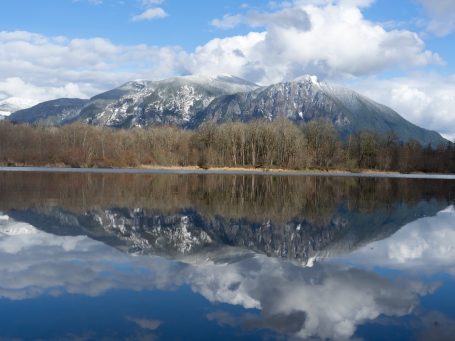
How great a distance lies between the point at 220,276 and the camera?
1404 centimetres

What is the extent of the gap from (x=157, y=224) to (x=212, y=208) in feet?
26.3

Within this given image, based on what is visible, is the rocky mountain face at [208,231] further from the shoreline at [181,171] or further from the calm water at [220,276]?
the shoreline at [181,171]

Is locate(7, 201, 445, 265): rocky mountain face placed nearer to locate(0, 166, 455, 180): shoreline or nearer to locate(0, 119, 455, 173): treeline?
locate(0, 166, 455, 180): shoreline

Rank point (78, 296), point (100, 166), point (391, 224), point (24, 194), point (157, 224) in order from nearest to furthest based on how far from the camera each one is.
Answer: point (78, 296)
point (157, 224)
point (391, 224)
point (24, 194)
point (100, 166)

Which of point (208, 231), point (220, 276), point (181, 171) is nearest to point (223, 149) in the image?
point (181, 171)

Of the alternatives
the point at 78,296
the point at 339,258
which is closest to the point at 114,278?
the point at 78,296

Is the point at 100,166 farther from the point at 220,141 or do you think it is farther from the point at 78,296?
the point at 78,296

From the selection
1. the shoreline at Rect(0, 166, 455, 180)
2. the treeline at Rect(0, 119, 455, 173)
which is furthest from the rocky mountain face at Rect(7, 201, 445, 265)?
the treeline at Rect(0, 119, 455, 173)

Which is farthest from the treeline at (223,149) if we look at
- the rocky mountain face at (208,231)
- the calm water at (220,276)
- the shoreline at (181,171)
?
the calm water at (220,276)

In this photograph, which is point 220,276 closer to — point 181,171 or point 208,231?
point 208,231

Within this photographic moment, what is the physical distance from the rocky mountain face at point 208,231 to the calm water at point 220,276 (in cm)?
9

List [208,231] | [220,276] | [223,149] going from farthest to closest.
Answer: [223,149]
[208,231]
[220,276]

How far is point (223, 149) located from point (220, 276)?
374 ft

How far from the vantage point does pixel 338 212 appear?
30.6 metres
